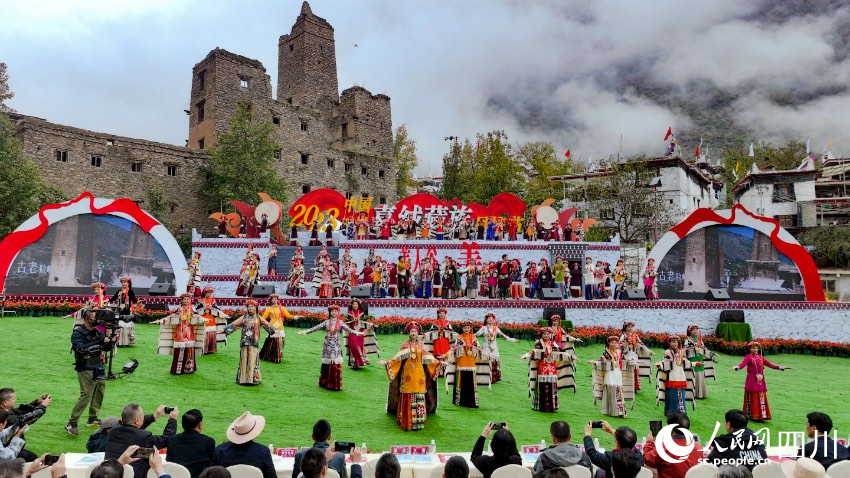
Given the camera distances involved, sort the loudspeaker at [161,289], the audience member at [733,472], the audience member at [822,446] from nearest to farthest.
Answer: the audience member at [733,472] → the audience member at [822,446] → the loudspeaker at [161,289]

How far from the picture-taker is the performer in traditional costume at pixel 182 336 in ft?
35.7

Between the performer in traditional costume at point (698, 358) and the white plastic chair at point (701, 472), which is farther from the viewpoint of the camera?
the performer in traditional costume at point (698, 358)

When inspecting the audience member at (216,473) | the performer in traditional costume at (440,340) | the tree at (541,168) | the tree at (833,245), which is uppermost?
the tree at (541,168)

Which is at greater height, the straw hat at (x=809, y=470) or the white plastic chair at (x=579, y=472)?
the straw hat at (x=809, y=470)

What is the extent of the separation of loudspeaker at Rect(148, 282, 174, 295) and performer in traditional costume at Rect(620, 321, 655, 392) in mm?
14708

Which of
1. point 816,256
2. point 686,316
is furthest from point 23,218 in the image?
point 816,256

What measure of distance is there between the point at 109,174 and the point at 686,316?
3074 centimetres

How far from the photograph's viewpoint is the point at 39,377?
1013 cm

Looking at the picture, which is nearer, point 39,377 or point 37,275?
point 39,377

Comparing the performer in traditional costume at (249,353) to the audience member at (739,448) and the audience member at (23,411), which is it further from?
the audience member at (739,448)

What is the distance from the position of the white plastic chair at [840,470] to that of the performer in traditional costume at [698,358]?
6.69m

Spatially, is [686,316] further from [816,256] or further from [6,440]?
[816,256]

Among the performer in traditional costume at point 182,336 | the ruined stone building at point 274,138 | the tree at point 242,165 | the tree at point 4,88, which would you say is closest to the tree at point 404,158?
the ruined stone building at point 274,138

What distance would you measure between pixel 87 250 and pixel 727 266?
75.7 ft
